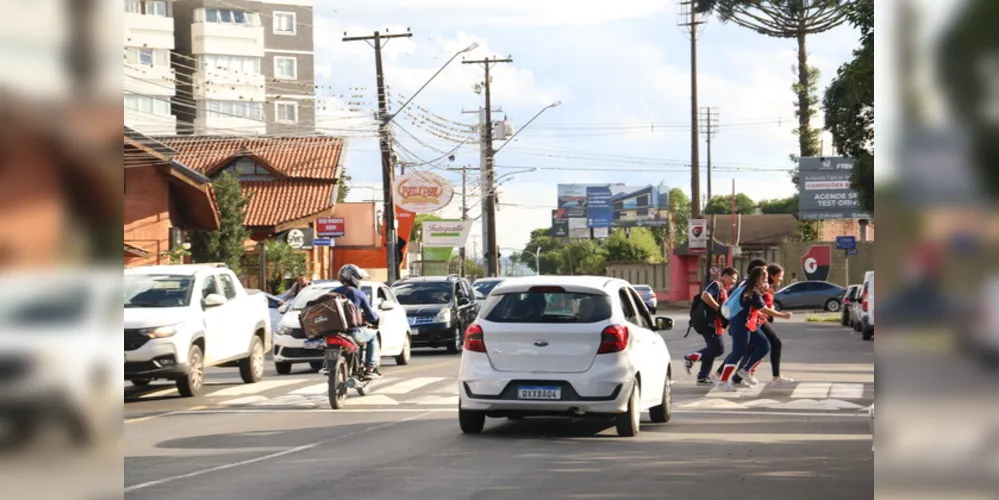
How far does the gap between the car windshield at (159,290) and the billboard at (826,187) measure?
53.6 meters

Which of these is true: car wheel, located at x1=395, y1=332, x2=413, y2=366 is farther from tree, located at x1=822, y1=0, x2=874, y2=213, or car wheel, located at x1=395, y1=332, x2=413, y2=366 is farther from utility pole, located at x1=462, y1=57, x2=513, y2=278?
utility pole, located at x1=462, y1=57, x2=513, y2=278

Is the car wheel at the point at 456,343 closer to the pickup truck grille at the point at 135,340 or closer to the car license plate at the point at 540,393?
the pickup truck grille at the point at 135,340

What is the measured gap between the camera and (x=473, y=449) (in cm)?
1363

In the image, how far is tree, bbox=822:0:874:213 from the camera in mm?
16922

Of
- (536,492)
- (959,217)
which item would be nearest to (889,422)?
(959,217)

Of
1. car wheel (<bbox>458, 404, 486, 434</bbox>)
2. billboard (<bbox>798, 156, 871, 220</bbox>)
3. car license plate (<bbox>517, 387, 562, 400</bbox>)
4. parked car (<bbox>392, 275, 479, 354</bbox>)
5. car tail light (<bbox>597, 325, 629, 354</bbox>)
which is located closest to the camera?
car license plate (<bbox>517, 387, 562, 400</bbox>)

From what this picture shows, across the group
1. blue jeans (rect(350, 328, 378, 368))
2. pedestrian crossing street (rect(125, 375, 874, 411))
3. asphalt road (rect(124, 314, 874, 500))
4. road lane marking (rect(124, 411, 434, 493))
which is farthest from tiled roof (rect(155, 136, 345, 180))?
road lane marking (rect(124, 411, 434, 493))

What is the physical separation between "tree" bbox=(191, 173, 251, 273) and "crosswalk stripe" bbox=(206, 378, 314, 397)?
2844 cm

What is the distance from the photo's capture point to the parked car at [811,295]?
226ft

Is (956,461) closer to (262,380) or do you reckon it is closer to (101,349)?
(101,349)

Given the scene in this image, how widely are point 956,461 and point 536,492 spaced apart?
8.74m

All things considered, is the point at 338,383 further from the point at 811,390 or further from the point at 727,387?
the point at 811,390

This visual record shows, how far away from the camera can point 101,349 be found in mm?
2020

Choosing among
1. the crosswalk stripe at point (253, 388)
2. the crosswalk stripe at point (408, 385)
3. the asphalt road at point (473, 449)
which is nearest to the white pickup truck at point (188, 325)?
the crosswalk stripe at point (253, 388)
